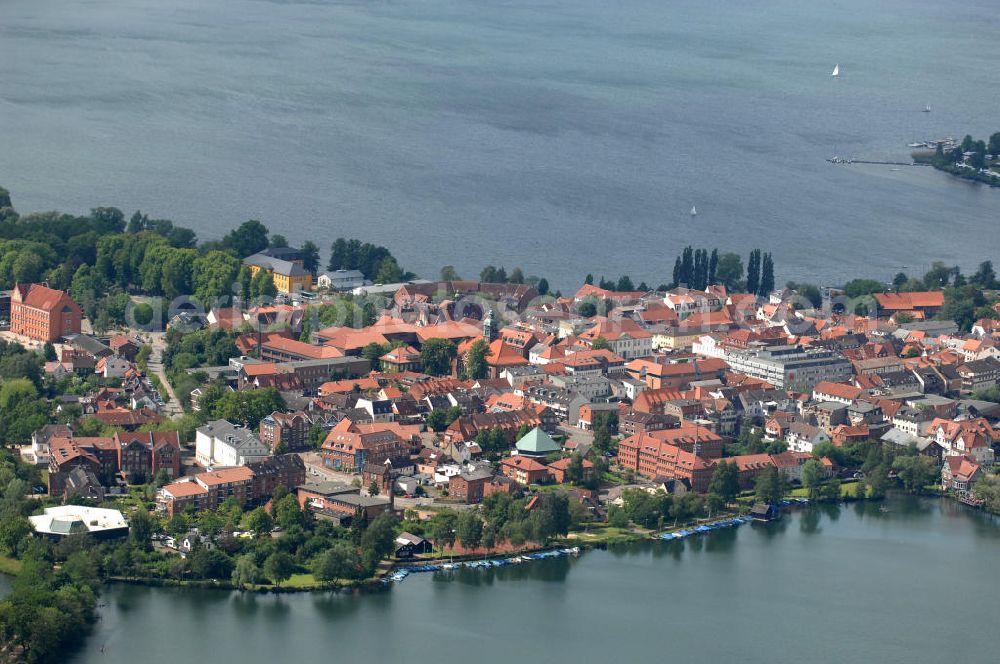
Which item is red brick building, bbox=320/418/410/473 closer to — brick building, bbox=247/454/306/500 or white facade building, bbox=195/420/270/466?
white facade building, bbox=195/420/270/466

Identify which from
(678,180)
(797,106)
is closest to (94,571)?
(678,180)

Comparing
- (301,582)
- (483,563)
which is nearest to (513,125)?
(483,563)

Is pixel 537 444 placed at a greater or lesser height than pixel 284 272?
lesser

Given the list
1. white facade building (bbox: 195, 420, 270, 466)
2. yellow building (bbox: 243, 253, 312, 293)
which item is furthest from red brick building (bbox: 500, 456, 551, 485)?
yellow building (bbox: 243, 253, 312, 293)

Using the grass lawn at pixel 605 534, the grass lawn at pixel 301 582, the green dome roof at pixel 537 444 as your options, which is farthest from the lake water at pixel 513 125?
the grass lawn at pixel 301 582

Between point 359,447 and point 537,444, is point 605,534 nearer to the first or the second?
point 537,444

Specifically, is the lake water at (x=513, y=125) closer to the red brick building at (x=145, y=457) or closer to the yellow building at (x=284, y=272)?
the yellow building at (x=284, y=272)

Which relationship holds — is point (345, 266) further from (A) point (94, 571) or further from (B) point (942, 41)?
(B) point (942, 41)
